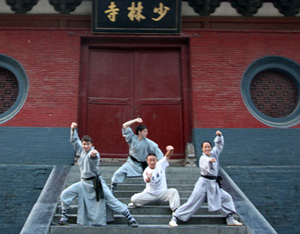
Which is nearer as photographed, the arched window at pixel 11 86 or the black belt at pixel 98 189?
the black belt at pixel 98 189

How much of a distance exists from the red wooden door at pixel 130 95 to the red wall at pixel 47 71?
335 mm

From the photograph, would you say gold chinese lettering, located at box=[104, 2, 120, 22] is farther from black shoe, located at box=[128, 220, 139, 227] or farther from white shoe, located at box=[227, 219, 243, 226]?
white shoe, located at box=[227, 219, 243, 226]

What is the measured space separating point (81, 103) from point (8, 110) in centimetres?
159

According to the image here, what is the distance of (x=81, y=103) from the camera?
806 cm

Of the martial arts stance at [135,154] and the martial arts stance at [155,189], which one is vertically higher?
the martial arts stance at [135,154]

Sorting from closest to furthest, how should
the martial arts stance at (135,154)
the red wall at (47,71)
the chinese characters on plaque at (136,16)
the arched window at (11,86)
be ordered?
the martial arts stance at (135,154) < the red wall at (47,71) < the arched window at (11,86) < the chinese characters on plaque at (136,16)

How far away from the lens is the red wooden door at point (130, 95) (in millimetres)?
8078

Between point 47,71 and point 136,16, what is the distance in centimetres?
235

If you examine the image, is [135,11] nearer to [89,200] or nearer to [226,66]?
[226,66]

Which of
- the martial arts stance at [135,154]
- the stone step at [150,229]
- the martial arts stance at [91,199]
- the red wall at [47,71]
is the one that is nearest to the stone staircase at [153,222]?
the stone step at [150,229]

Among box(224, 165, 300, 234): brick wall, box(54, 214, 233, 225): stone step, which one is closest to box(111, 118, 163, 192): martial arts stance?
box(54, 214, 233, 225): stone step

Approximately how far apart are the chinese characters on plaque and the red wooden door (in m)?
0.52

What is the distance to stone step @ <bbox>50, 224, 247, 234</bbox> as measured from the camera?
16.0ft

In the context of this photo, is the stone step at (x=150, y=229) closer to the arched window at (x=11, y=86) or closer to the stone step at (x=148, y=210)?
the stone step at (x=148, y=210)
